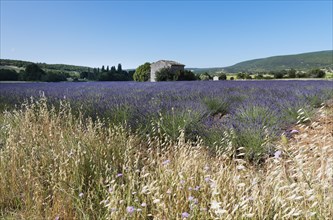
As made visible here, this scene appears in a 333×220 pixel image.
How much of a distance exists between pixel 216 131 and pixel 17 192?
7.34ft

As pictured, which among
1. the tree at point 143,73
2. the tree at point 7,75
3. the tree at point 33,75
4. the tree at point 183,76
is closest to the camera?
the tree at point 7,75

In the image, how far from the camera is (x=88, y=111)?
4.25 meters

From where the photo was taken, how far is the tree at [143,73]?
50791mm

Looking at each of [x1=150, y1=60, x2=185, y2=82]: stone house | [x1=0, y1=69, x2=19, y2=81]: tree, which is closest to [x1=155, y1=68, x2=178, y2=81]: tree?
[x1=150, y1=60, x2=185, y2=82]: stone house

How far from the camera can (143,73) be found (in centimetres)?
5119

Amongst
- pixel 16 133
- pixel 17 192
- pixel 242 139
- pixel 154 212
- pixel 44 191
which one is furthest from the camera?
pixel 242 139

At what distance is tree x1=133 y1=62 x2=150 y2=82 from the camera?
50791 millimetres

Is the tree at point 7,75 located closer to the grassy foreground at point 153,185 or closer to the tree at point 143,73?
the tree at point 143,73

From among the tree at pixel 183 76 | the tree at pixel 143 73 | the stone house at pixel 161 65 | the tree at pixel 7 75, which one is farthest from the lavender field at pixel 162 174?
the tree at pixel 143 73

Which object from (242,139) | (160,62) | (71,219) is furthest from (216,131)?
(160,62)

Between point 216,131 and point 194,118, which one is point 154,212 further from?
point 194,118

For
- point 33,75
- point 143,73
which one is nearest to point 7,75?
point 33,75

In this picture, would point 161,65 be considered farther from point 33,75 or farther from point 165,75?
point 33,75

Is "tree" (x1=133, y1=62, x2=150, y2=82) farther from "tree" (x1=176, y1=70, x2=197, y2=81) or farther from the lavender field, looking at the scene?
A: the lavender field
